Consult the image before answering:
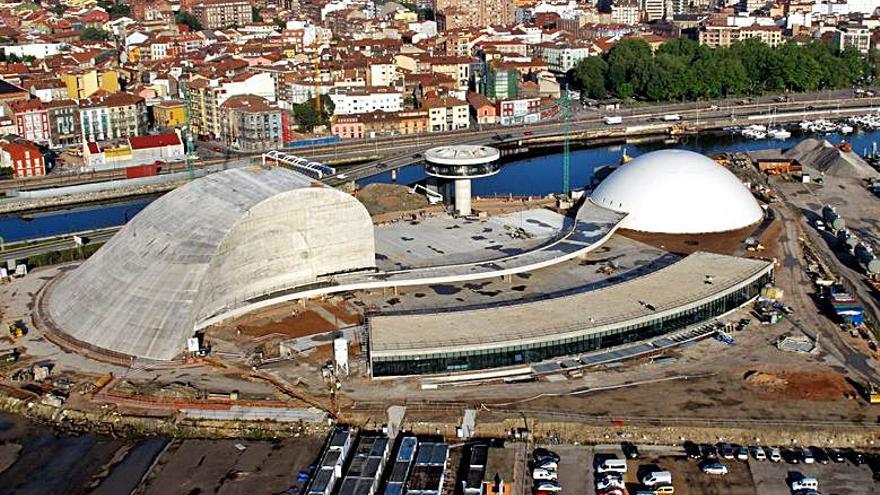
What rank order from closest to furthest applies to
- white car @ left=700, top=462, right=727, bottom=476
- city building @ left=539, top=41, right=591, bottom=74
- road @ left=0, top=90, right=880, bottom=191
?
white car @ left=700, top=462, right=727, bottom=476, road @ left=0, top=90, right=880, bottom=191, city building @ left=539, top=41, right=591, bottom=74

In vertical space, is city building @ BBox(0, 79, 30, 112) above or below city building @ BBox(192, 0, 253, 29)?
below

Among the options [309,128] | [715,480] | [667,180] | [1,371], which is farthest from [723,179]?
[309,128]

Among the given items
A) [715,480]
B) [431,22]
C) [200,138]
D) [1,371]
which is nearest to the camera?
[715,480]

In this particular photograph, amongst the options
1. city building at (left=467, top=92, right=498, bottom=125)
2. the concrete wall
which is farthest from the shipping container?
the concrete wall

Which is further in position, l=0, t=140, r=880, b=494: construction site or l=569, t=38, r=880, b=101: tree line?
l=569, t=38, r=880, b=101: tree line

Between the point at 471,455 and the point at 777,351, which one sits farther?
the point at 777,351

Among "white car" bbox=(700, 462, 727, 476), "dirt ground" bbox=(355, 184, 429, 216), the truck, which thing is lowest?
"white car" bbox=(700, 462, 727, 476)

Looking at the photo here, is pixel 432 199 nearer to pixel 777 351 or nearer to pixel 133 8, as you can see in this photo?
pixel 777 351

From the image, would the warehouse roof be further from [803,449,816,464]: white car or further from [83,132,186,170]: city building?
[83,132,186,170]: city building
